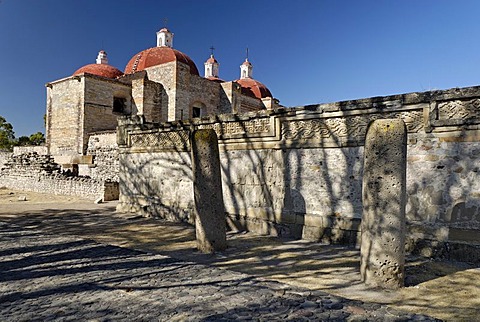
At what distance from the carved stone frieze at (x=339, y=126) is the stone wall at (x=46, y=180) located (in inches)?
394

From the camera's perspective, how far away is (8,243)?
6309mm

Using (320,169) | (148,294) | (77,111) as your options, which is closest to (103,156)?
(77,111)

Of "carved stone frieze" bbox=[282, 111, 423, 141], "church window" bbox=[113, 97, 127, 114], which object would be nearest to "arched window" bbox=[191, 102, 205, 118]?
"church window" bbox=[113, 97, 127, 114]

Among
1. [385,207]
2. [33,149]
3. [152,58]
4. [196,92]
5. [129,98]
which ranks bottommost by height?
[385,207]

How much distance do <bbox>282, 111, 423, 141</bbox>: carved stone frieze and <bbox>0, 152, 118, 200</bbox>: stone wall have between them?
1001cm

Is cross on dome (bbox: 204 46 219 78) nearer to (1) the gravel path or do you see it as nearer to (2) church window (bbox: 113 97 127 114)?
(2) church window (bbox: 113 97 127 114)

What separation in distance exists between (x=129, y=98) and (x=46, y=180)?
815cm

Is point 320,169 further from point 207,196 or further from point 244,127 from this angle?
point 207,196

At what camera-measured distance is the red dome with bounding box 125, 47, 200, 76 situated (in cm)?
2581

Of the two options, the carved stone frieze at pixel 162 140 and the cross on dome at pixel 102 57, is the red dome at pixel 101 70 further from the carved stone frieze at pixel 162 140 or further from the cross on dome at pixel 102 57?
the carved stone frieze at pixel 162 140

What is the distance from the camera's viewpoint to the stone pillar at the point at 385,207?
4047 mm

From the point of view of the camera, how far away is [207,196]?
19.2 feet

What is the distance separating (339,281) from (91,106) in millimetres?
20193

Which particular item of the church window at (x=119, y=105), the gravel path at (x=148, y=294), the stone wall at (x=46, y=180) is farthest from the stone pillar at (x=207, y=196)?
the church window at (x=119, y=105)
